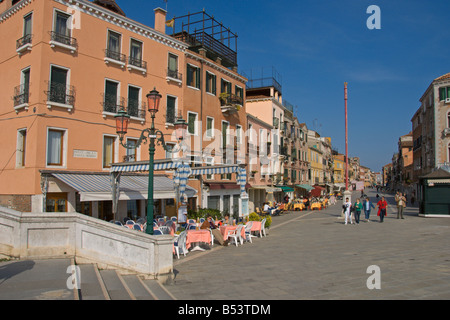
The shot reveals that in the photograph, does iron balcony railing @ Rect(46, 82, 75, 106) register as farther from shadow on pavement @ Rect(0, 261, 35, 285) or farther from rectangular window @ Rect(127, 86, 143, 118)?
shadow on pavement @ Rect(0, 261, 35, 285)

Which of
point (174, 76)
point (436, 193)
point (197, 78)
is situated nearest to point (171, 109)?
point (174, 76)

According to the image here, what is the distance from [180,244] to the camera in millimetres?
12141

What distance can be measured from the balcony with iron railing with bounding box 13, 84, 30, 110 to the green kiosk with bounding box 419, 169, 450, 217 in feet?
84.2

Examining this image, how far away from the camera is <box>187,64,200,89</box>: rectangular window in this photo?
24391 mm

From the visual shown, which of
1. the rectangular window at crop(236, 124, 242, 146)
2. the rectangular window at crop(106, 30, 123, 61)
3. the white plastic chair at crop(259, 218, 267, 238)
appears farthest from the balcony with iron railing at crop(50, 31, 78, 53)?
the rectangular window at crop(236, 124, 242, 146)

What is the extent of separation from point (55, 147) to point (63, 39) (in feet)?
16.9

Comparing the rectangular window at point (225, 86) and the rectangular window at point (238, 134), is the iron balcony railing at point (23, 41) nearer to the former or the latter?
the rectangular window at point (225, 86)

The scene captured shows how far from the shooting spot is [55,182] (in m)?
15.8

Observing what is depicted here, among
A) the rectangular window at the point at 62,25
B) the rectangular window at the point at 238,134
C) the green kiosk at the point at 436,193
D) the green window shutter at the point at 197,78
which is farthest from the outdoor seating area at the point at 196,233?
the green kiosk at the point at 436,193

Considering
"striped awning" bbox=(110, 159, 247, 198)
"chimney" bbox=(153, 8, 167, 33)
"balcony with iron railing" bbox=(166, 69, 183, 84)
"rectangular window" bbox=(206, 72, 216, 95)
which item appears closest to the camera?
"striped awning" bbox=(110, 159, 247, 198)

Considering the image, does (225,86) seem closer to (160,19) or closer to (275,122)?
(160,19)

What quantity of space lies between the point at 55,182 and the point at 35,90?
4.22m

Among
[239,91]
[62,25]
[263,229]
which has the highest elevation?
[239,91]
